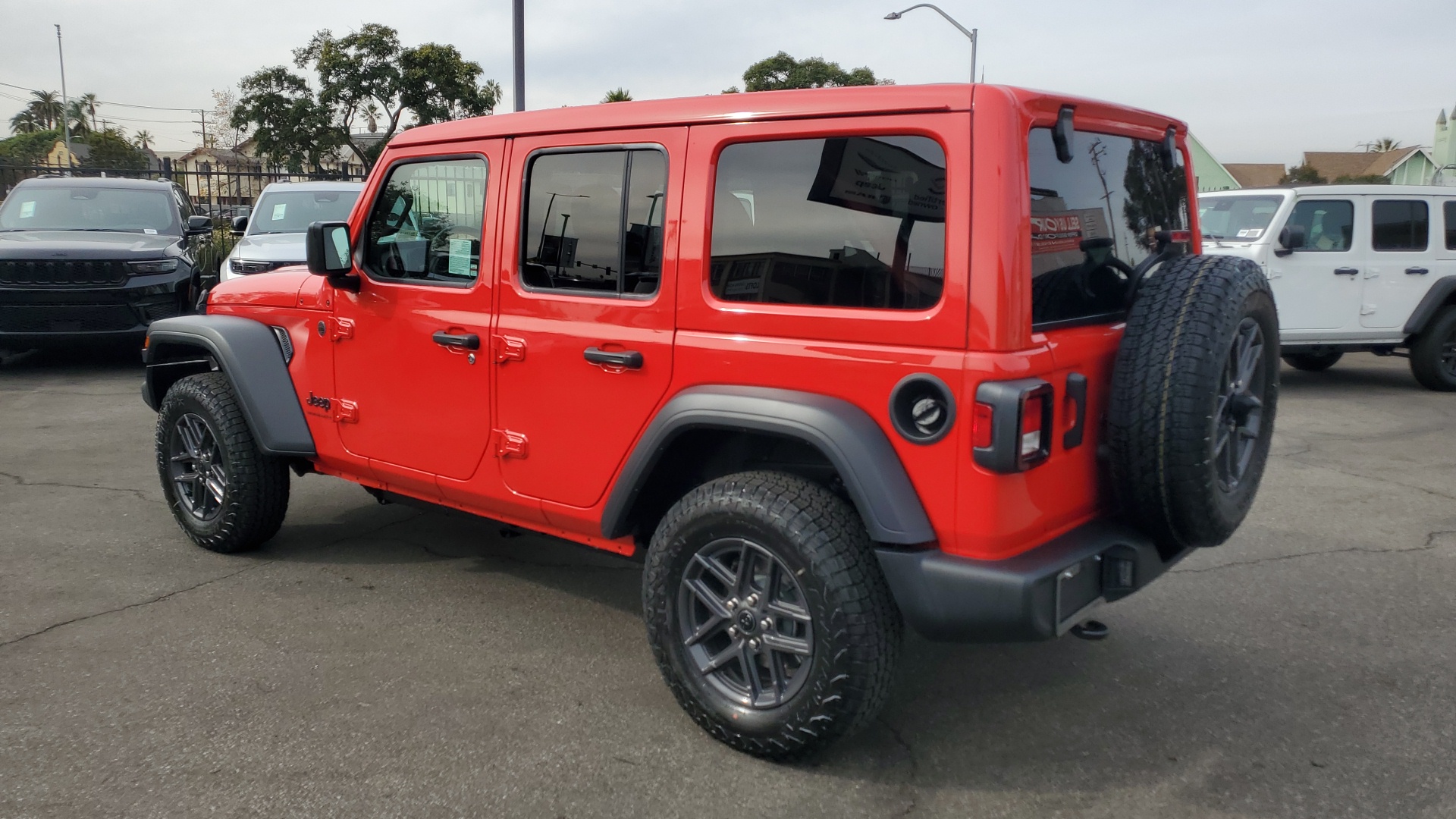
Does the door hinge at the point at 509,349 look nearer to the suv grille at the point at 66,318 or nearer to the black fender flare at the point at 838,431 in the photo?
the black fender flare at the point at 838,431

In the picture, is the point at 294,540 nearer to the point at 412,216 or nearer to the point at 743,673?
the point at 412,216

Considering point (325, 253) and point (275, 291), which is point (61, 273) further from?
point (325, 253)

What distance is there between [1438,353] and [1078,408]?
8771 mm

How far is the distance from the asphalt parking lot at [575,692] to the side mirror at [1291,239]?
173 inches

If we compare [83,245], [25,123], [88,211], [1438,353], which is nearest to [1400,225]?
[1438,353]

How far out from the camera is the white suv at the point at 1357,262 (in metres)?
9.30

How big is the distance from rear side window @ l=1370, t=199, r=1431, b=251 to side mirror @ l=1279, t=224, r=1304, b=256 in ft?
2.76

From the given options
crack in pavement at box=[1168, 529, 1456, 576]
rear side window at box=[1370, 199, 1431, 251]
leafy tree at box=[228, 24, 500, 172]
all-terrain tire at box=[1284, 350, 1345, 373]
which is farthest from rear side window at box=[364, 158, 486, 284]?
leafy tree at box=[228, 24, 500, 172]

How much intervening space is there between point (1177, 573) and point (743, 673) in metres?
2.51

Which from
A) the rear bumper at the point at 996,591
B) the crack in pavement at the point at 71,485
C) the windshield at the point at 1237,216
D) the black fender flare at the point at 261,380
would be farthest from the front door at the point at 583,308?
the windshield at the point at 1237,216

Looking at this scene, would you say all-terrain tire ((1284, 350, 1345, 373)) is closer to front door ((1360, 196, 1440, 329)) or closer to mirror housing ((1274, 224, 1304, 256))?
front door ((1360, 196, 1440, 329))

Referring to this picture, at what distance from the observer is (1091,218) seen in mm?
3045

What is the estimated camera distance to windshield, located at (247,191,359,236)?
1071cm

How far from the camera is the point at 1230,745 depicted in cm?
314
